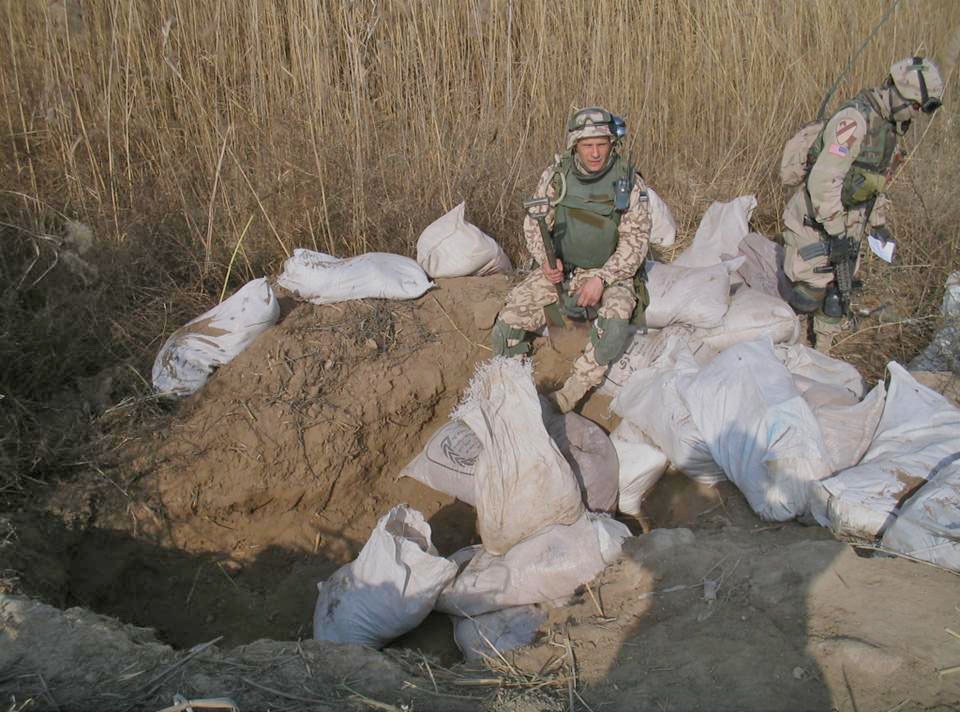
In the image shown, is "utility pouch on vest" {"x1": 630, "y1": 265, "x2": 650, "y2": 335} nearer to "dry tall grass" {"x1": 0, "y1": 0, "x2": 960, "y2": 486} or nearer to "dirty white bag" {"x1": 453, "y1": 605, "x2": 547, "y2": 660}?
"dry tall grass" {"x1": 0, "y1": 0, "x2": 960, "y2": 486}

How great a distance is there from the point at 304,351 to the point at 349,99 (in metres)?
1.57

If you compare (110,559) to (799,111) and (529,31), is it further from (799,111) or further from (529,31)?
(799,111)

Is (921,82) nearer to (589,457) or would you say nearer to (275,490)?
(589,457)

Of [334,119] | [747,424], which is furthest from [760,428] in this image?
[334,119]

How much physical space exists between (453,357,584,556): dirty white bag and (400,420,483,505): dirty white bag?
36cm

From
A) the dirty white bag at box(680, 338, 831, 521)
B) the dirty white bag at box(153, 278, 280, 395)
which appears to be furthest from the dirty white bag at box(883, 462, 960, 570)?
the dirty white bag at box(153, 278, 280, 395)

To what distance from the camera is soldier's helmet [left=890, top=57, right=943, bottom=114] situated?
9.93 feet

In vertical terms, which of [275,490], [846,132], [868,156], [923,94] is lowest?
[275,490]

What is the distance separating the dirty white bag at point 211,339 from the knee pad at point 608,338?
1.44 m

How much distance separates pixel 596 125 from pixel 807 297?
5.03 feet

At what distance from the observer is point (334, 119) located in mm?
3783

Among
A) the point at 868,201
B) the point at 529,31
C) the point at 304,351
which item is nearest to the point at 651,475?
the point at 304,351

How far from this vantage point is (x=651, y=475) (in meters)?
2.73

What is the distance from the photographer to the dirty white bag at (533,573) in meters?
2.15
